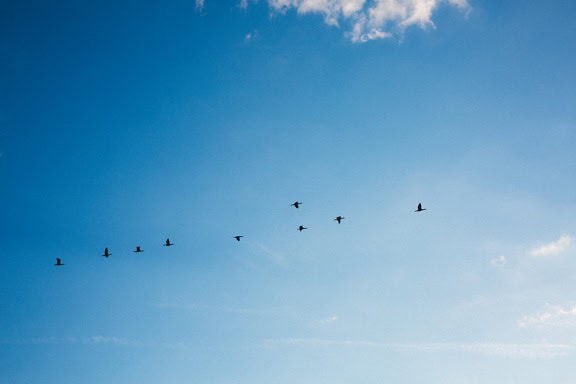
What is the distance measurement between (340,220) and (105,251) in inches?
1541

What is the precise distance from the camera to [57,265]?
334ft

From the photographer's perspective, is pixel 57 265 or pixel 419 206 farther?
pixel 57 265

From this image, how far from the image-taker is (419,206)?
94750mm

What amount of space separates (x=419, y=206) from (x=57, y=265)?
2405 inches

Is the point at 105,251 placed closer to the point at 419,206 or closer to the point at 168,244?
the point at 168,244

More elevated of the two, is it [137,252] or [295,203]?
[295,203]

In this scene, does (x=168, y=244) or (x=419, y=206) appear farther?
(x=168, y=244)

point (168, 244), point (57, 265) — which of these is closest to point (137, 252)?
point (168, 244)

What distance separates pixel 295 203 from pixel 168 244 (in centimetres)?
2271

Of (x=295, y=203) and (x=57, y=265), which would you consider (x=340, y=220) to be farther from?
(x=57, y=265)

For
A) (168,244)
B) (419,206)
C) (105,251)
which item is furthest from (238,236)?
(419,206)

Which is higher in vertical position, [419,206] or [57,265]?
[419,206]

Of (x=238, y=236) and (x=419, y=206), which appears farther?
(x=238, y=236)

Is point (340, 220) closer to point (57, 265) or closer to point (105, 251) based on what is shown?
point (105, 251)
